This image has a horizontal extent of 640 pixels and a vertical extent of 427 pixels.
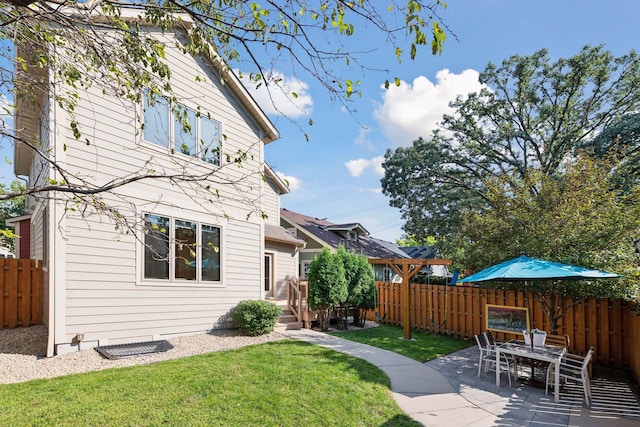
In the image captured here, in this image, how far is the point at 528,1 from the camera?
7.10 m

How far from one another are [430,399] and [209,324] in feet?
19.2

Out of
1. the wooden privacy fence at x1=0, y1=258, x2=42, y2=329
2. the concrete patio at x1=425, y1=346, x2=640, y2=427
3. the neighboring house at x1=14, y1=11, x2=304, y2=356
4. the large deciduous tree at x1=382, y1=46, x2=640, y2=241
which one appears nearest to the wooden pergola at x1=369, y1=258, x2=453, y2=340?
the concrete patio at x1=425, y1=346, x2=640, y2=427

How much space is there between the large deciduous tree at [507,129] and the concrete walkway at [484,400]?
1235cm

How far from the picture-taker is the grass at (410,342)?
8.24 metres

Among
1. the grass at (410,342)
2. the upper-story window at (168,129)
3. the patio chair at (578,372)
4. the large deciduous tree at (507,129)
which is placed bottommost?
the grass at (410,342)

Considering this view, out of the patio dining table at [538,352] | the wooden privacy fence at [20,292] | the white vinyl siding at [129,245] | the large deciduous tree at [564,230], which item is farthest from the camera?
the wooden privacy fence at [20,292]

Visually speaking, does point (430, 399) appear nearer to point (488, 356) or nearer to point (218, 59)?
point (488, 356)

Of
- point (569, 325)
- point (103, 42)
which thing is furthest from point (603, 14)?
point (103, 42)

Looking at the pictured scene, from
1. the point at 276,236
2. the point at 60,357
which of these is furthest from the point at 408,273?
the point at 60,357

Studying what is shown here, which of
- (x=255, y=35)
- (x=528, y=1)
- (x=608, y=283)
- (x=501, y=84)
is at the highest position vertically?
(x=501, y=84)

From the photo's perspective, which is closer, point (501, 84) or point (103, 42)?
point (103, 42)

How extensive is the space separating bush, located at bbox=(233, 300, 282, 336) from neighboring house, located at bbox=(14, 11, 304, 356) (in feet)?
2.12

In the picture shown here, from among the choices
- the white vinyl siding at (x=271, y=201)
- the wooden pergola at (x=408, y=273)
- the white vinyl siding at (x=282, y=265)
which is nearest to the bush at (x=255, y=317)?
the wooden pergola at (x=408, y=273)

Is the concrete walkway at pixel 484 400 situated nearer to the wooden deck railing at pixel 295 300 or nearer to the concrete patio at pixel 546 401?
the concrete patio at pixel 546 401
